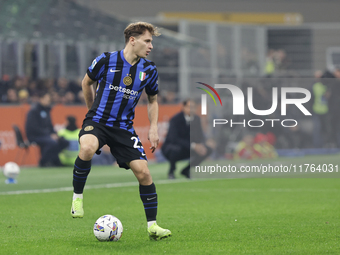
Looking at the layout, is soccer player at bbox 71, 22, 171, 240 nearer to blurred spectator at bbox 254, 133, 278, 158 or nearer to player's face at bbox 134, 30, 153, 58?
player's face at bbox 134, 30, 153, 58

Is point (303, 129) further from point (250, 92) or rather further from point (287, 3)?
point (287, 3)

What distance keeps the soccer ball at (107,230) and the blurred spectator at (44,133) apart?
34.9 feet

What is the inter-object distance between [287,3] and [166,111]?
579 inches

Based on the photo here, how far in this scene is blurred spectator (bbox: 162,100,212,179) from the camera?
13562mm

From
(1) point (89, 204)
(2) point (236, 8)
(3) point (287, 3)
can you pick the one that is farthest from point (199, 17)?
(1) point (89, 204)

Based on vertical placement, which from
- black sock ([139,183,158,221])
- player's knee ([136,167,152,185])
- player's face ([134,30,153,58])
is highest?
player's face ([134,30,153,58])

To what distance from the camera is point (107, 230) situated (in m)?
6.02

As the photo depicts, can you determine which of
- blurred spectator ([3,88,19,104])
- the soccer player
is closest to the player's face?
the soccer player

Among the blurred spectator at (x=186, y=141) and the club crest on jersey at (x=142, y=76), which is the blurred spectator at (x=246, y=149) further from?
the club crest on jersey at (x=142, y=76)

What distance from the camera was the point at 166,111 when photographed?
1902cm

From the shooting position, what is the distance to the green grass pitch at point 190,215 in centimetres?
583

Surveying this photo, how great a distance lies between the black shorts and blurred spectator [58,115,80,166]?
10624mm

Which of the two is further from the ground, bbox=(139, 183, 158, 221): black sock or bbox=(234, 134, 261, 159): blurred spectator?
bbox=(139, 183, 158, 221): black sock

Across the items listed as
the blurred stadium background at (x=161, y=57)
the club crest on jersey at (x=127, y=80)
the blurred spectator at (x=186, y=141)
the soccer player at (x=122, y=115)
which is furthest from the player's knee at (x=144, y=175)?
the blurred stadium background at (x=161, y=57)
